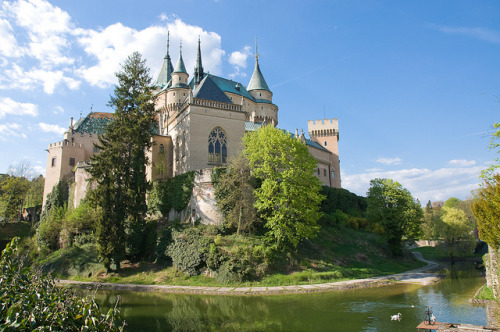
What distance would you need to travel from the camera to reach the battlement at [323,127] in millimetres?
66875

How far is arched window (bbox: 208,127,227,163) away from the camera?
36812 mm

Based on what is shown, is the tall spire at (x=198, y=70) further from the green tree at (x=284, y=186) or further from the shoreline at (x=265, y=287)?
the shoreline at (x=265, y=287)

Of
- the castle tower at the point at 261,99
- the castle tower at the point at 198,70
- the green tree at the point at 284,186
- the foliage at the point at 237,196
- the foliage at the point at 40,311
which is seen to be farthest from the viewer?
the castle tower at the point at 261,99

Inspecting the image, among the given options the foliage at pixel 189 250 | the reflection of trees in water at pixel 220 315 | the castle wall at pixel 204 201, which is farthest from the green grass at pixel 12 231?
the reflection of trees in water at pixel 220 315

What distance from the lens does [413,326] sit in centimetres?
1471

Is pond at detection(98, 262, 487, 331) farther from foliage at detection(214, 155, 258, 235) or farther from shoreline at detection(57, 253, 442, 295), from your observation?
foliage at detection(214, 155, 258, 235)

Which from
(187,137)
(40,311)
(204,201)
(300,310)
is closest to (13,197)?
(187,137)

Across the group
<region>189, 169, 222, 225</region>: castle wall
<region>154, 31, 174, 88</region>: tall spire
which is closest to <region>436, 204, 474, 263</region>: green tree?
<region>189, 169, 222, 225</region>: castle wall

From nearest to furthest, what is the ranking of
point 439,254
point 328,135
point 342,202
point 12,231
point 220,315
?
1. point 220,315
2. point 12,231
3. point 342,202
4. point 439,254
5. point 328,135

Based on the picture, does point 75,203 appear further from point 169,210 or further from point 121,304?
point 121,304

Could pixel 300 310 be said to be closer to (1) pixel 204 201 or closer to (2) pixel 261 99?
(1) pixel 204 201

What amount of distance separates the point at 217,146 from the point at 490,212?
2543 centimetres

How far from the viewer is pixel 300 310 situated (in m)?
17.6

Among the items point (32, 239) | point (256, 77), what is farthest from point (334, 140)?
point (32, 239)
